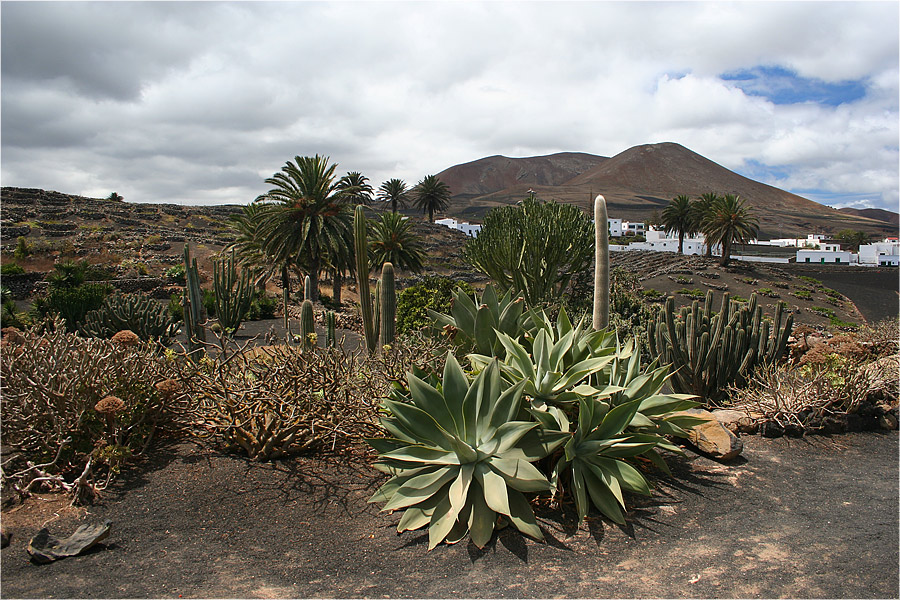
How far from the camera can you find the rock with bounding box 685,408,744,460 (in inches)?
181

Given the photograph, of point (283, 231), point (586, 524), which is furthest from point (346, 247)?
point (586, 524)

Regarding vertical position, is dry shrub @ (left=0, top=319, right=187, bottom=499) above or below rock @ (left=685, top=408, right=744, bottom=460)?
above

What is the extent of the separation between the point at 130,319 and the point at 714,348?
1080 centimetres

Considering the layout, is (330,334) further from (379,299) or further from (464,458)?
(464,458)

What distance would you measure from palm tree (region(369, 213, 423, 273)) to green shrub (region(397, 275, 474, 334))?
16.3 meters

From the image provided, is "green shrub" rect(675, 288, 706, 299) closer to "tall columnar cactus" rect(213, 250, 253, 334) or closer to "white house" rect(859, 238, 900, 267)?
"tall columnar cactus" rect(213, 250, 253, 334)

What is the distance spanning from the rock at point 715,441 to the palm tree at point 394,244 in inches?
1000

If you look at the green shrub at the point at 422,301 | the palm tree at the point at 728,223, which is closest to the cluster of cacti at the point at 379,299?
the green shrub at the point at 422,301

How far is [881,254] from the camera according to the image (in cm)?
8262

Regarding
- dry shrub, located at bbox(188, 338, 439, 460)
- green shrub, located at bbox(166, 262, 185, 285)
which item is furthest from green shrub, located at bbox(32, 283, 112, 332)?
green shrub, located at bbox(166, 262, 185, 285)

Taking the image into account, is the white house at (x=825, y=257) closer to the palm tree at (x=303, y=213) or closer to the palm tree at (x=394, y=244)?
the palm tree at (x=394, y=244)

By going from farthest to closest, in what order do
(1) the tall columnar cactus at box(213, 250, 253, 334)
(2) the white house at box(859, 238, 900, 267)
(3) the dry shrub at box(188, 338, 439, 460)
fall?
(2) the white house at box(859, 238, 900, 267) → (1) the tall columnar cactus at box(213, 250, 253, 334) → (3) the dry shrub at box(188, 338, 439, 460)

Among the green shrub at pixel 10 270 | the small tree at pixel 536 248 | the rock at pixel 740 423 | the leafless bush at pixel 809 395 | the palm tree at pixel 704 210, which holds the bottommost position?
the rock at pixel 740 423

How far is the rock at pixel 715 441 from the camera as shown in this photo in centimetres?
461
